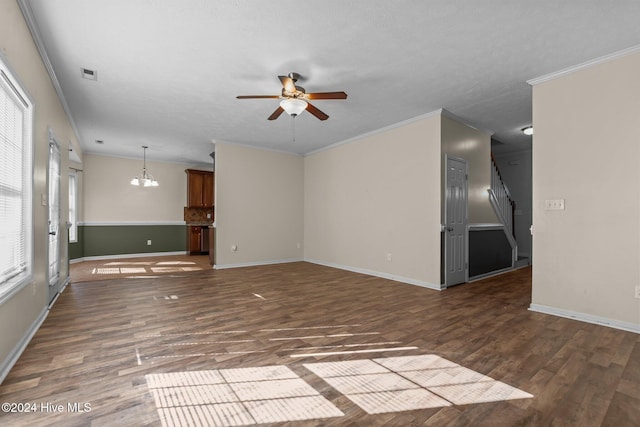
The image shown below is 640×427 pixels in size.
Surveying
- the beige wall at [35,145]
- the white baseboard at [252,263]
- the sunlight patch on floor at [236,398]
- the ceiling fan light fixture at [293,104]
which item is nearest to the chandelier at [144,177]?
the white baseboard at [252,263]

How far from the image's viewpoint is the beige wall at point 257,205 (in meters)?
6.36

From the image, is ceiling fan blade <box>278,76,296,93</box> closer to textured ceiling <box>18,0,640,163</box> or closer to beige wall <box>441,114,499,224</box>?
textured ceiling <box>18,0,640,163</box>

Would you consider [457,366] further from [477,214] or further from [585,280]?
[477,214]

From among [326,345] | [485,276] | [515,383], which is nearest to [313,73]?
[326,345]

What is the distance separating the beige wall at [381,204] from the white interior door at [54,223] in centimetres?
459

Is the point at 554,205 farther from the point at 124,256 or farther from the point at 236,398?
the point at 124,256

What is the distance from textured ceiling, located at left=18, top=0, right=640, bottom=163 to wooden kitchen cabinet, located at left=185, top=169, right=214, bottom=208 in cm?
377

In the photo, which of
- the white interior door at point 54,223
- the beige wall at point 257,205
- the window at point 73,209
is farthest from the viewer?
the window at point 73,209

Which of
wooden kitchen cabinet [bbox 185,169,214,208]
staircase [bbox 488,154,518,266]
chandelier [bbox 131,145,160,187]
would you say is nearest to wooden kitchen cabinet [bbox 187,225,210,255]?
wooden kitchen cabinet [bbox 185,169,214,208]

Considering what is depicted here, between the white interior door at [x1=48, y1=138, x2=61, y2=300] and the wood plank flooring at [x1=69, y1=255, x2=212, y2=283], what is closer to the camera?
the white interior door at [x1=48, y1=138, x2=61, y2=300]

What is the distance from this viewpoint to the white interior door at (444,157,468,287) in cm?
471

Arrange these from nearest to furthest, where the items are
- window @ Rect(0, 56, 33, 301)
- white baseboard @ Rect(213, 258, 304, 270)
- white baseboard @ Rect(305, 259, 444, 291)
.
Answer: window @ Rect(0, 56, 33, 301) → white baseboard @ Rect(305, 259, 444, 291) → white baseboard @ Rect(213, 258, 304, 270)

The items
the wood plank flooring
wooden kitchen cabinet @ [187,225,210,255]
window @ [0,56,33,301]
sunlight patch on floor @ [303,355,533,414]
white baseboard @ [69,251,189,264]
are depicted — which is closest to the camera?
Result: sunlight patch on floor @ [303,355,533,414]

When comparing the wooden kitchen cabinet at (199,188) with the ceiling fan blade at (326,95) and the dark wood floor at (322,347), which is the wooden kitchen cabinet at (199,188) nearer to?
the dark wood floor at (322,347)
